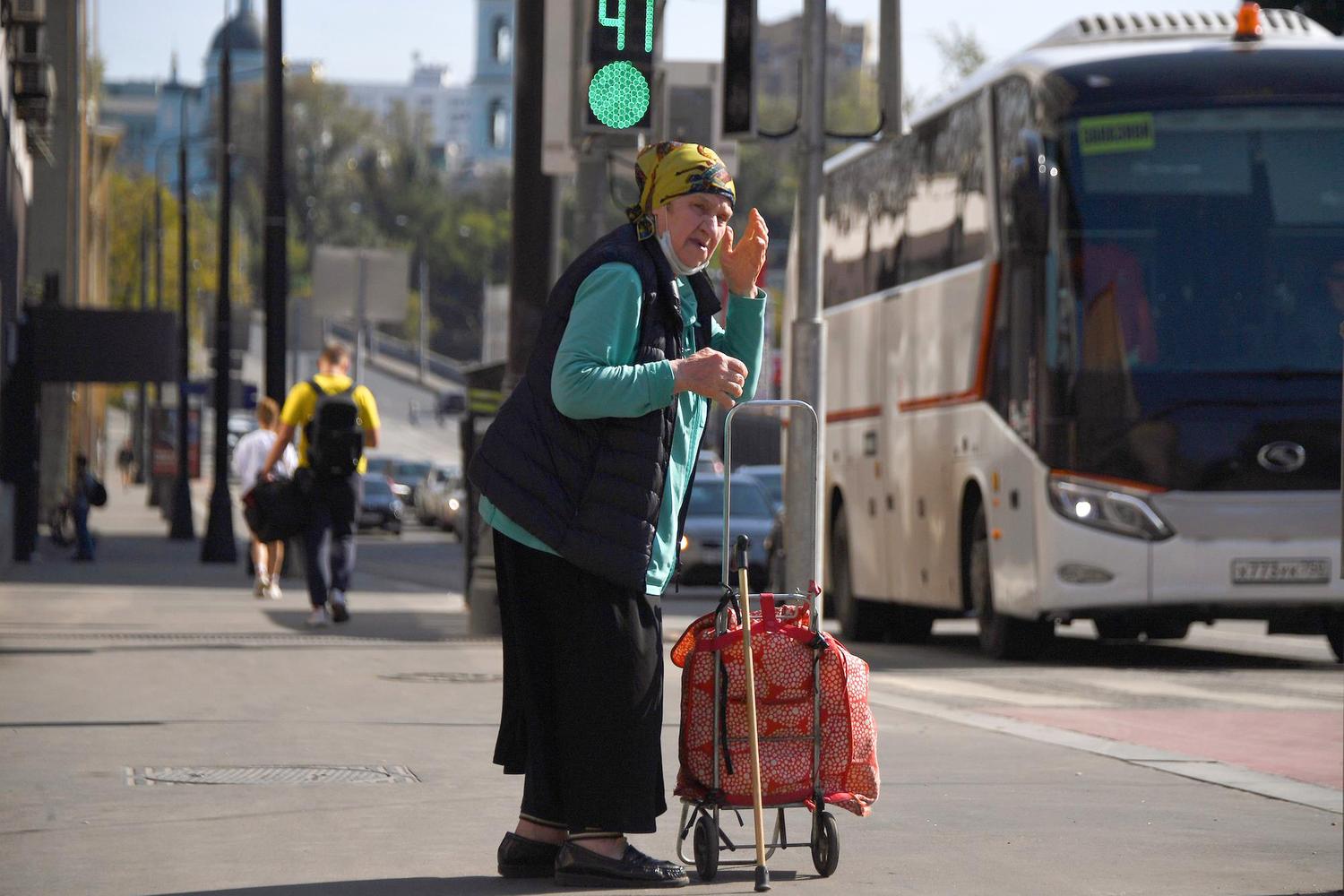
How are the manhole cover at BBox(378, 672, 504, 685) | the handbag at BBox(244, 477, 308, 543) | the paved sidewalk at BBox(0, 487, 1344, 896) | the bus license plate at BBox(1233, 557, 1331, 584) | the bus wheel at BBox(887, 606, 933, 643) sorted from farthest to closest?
the bus wheel at BBox(887, 606, 933, 643) → the handbag at BBox(244, 477, 308, 543) → the bus license plate at BBox(1233, 557, 1331, 584) → the manhole cover at BBox(378, 672, 504, 685) → the paved sidewalk at BBox(0, 487, 1344, 896)

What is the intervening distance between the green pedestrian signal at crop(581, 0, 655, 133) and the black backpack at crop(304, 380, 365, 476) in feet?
18.4

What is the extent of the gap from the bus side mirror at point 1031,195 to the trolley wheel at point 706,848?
892 centimetres

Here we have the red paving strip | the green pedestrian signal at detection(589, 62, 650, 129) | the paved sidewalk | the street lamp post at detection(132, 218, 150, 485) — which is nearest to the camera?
the paved sidewalk

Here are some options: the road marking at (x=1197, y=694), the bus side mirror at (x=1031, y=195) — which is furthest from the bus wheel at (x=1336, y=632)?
the bus side mirror at (x=1031, y=195)

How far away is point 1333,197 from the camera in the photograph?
14.7 m

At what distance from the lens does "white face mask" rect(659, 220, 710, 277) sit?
19.6 feet

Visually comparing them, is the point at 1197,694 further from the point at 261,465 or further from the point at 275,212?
the point at 275,212

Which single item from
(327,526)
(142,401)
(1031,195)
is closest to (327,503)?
(327,526)

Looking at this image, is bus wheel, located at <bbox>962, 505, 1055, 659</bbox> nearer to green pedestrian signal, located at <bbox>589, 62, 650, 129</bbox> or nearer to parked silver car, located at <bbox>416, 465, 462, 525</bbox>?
green pedestrian signal, located at <bbox>589, 62, 650, 129</bbox>

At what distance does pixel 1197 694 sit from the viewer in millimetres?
12805

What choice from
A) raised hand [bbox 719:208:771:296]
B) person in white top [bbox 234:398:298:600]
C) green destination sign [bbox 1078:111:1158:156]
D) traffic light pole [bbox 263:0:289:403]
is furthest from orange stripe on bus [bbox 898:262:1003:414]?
traffic light pole [bbox 263:0:289:403]

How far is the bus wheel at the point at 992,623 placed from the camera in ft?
51.1

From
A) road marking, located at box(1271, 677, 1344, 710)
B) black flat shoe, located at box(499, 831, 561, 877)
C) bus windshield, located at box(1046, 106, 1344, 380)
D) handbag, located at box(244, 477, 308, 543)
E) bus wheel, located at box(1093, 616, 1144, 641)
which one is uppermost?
bus windshield, located at box(1046, 106, 1344, 380)

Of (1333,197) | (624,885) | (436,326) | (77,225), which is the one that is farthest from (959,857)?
(436,326)
